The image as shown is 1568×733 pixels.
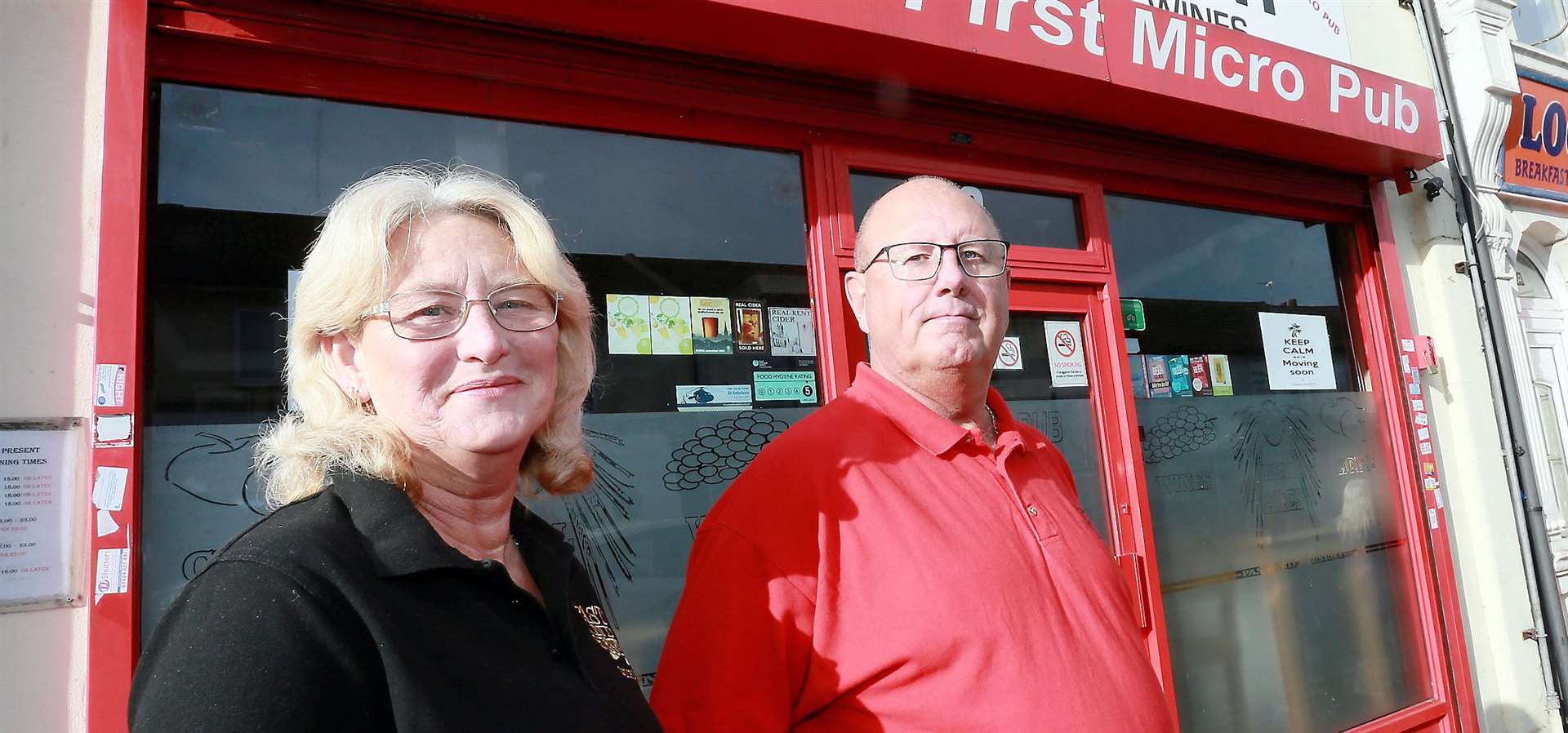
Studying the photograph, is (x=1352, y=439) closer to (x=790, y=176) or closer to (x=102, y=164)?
(x=790, y=176)

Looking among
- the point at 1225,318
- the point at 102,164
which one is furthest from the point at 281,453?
the point at 1225,318

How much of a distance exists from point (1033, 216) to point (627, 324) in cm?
187

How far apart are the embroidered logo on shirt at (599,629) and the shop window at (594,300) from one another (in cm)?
79

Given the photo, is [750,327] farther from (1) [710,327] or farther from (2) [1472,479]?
(2) [1472,479]

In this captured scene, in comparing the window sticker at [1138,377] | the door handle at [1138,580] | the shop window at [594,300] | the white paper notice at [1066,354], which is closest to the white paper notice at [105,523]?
the shop window at [594,300]

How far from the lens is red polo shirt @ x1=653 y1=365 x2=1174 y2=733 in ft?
4.67

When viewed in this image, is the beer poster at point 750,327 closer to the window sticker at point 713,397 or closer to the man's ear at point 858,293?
the window sticker at point 713,397

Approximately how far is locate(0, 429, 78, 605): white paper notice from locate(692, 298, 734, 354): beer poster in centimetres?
167

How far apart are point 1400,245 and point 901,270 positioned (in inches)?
165

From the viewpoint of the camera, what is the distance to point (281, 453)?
1.15 m

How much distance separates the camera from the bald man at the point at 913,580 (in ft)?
4.69

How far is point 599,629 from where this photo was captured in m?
1.39

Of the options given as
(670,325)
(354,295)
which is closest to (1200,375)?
(670,325)

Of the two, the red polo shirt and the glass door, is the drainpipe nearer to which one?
the glass door
